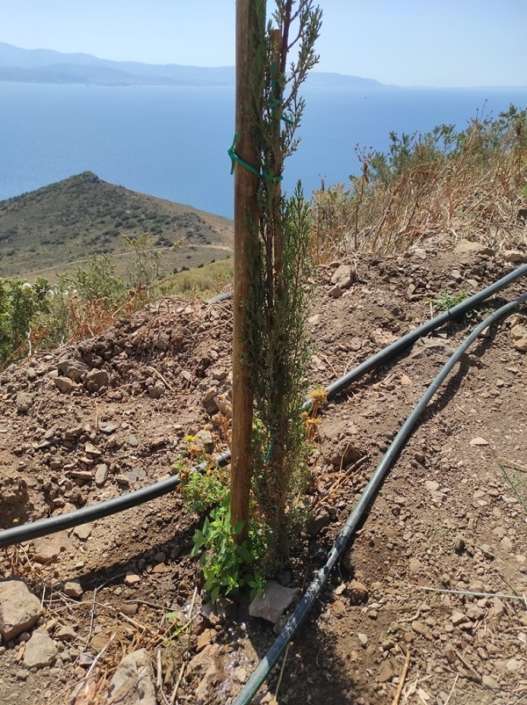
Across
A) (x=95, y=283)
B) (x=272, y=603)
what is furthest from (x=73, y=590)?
(x=95, y=283)

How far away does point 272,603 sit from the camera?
2252mm

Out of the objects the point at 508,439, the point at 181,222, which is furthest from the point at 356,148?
the point at 181,222

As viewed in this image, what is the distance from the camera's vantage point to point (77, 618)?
2445mm

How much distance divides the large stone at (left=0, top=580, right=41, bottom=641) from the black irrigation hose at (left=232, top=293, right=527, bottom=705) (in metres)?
0.99

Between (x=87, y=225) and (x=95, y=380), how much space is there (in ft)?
178

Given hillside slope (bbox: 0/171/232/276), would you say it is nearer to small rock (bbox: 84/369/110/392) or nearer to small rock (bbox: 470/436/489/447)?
small rock (bbox: 84/369/110/392)

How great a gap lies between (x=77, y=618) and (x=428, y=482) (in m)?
1.76

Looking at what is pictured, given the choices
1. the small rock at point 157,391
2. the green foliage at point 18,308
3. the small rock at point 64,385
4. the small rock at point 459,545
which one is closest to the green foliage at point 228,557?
the small rock at point 459,545

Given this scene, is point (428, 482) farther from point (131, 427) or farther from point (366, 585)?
point (131, 427)

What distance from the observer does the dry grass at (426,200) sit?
5.32m

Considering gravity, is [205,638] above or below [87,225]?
above

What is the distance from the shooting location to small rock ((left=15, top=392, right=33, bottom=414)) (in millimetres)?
→ 3533

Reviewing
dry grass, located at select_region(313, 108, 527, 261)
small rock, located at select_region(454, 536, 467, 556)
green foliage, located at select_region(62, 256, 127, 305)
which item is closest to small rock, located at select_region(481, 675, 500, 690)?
Result: small rock, located at select_region(454, 536, 467, 556)

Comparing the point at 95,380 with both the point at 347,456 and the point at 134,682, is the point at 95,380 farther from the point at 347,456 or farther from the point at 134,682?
the point at 134,682
